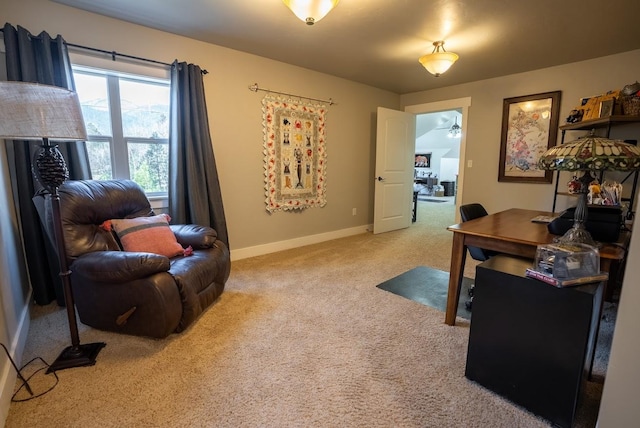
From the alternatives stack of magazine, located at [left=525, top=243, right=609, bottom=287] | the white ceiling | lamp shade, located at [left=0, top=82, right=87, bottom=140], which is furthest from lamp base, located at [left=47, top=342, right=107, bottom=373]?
the white ceiling

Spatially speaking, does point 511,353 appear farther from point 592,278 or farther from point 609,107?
point 609,107

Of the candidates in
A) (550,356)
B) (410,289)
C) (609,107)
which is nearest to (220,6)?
(410,289)

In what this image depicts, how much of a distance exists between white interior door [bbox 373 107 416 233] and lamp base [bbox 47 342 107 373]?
3723 millimetres

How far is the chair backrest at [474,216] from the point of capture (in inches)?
88.4

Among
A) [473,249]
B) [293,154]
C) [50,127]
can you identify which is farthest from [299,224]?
[50,127]

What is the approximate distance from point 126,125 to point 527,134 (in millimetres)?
4589

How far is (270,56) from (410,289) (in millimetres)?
2873

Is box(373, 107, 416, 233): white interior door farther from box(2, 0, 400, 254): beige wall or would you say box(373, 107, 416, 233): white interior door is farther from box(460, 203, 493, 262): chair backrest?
box(460, 203, 493, 262): chair backrest

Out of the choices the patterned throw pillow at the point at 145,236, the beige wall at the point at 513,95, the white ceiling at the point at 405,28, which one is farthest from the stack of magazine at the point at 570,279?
the patterned throw pillow at the point at 145,236

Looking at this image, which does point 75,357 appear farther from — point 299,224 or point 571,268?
point 299,224

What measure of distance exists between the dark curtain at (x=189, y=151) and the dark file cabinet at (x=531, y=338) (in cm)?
245

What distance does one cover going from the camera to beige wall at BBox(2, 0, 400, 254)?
7.77ft

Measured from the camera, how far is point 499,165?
13.4 ft

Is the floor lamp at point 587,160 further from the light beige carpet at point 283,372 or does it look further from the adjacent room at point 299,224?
the light beige carpet at point 283,372
